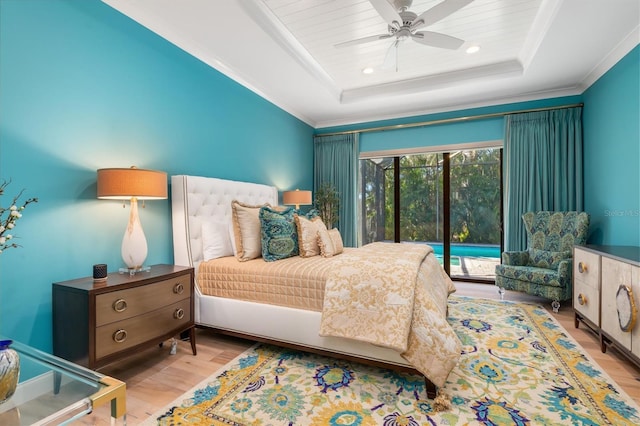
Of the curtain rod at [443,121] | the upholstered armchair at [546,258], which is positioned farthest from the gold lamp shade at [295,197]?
Result: the upholstered armchair at [546,258]

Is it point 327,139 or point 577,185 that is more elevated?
point 327,139

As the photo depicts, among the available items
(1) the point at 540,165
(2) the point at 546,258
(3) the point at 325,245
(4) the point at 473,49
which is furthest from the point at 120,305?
(1) the point at 540,165

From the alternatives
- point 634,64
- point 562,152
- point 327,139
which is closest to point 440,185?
point 562,152

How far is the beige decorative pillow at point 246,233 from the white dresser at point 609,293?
2812 mm

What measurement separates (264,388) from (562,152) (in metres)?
4.63

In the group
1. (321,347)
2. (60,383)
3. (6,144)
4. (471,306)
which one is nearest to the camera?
(60,383)

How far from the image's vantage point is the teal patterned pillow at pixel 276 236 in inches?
105

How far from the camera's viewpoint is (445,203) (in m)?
4.92

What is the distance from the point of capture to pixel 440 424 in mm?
1585

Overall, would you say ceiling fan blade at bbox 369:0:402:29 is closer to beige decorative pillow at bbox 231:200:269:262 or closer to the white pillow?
beige decorative pillow at bbox 231:200:269:262

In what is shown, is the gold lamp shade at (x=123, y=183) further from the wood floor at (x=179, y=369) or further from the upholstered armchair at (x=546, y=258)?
the upholstered armchair at (x=546, y=258)

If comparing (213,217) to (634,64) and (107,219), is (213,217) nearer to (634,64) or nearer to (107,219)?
(107,219)

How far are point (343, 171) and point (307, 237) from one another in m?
2.77

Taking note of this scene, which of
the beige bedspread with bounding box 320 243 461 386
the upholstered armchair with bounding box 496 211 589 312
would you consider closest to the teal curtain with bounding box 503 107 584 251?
the upholstered armchair with bounding box 496 211 589 312
